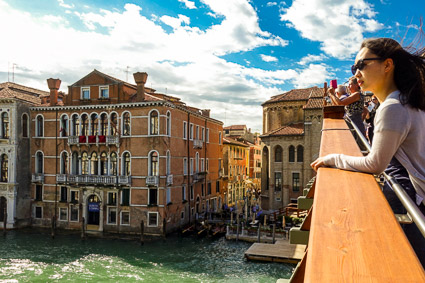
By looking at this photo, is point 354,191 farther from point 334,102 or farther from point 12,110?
point 12,110

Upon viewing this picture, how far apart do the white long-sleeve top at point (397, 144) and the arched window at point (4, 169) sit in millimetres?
27880

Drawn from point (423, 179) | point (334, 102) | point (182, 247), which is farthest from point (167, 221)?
point (423, 179)

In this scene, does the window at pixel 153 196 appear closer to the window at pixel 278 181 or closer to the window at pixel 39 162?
the window at pixel 39 162

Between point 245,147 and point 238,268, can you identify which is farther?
point 245,147

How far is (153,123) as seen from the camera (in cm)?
2292

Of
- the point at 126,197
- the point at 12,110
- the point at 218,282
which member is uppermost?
the point at 12,110

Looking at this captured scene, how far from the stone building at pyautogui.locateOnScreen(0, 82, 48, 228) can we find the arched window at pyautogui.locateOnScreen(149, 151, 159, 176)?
9.90 metres

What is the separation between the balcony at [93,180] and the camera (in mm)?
23047

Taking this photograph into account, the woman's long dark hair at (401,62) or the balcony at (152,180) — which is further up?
the woman's long dark hair at (401,62)

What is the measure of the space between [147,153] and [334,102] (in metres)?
20.1

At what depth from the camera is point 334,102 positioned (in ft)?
11.3

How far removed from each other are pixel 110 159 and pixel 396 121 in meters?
23.8

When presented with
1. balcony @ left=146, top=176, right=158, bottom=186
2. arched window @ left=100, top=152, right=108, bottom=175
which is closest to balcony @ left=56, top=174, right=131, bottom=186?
arched window @ left=100, top=152, right=108, bottom=175

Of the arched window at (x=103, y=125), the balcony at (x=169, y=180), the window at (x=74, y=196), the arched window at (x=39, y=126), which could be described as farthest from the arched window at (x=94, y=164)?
the balcony at (x=169, y=180)
